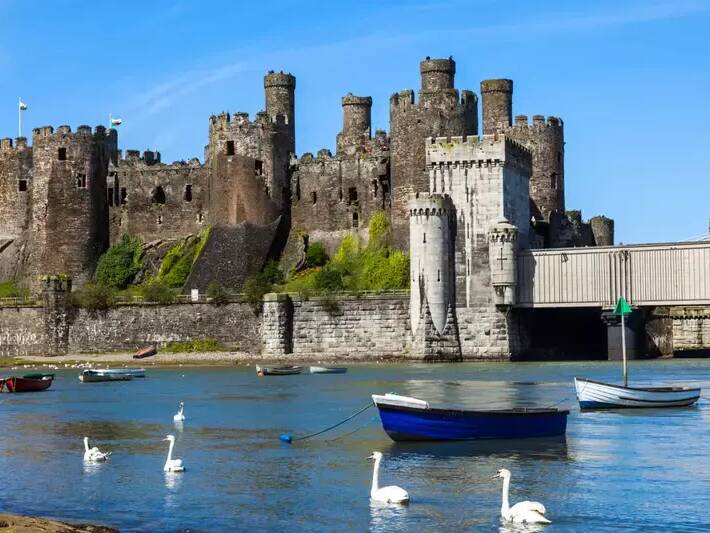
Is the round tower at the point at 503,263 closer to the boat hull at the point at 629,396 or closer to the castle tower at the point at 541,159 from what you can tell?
the castle tower at the point at 541,159

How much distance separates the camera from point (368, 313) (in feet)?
250

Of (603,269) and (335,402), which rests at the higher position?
(603,269)

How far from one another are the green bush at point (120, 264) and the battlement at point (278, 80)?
1336cm

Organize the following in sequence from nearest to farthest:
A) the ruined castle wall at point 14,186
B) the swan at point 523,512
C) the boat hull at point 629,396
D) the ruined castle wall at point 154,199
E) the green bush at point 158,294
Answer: the swan at point 523,512, the boat hull at point 629,396, the green bush at point 158,294, the ruined castle wall at point 154,199, the ruined castle wall at point 14,186

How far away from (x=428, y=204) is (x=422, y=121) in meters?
7.43

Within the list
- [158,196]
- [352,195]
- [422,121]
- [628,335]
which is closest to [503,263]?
[628,335]

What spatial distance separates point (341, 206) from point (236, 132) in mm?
7716

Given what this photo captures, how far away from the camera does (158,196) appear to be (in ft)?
303

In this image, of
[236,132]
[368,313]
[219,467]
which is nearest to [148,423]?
[219,467]

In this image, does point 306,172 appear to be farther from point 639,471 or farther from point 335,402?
point 639,471

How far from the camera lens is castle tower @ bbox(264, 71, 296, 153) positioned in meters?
87.6

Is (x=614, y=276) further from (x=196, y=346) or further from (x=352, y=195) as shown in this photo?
(x=196, y=346)

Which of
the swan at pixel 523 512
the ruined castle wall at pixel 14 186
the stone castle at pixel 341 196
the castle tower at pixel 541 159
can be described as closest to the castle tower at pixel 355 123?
the stone castle at pixel 341 196

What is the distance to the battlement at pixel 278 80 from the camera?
8825 centimetres
